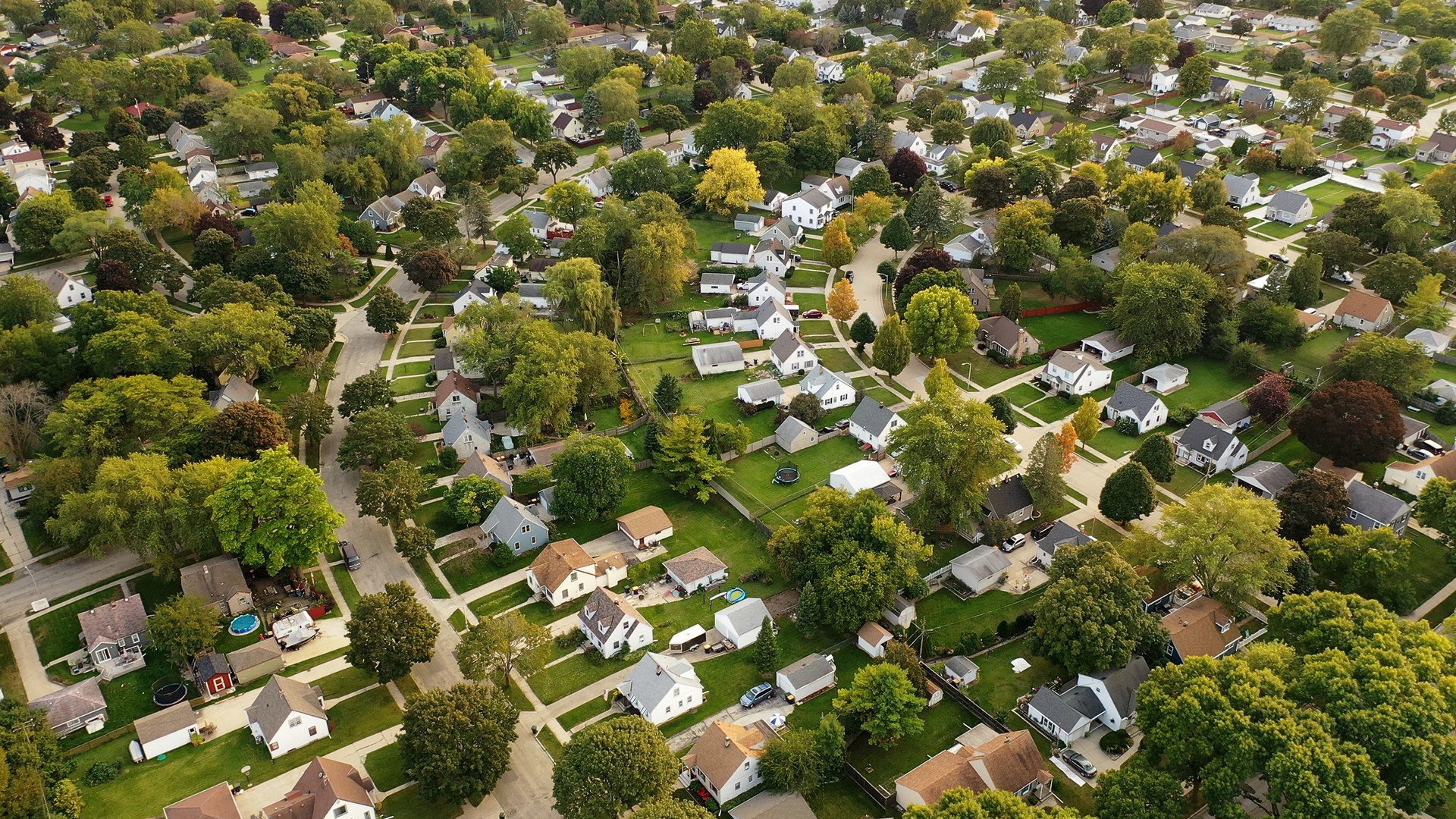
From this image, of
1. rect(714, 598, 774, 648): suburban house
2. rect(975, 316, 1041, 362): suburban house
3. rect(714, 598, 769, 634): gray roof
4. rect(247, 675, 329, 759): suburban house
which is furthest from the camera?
rect(975, 316, 1041, 362): suburban house

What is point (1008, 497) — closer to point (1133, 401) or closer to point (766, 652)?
point (1133, 401)

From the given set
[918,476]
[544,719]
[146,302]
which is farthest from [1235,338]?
[146,302]

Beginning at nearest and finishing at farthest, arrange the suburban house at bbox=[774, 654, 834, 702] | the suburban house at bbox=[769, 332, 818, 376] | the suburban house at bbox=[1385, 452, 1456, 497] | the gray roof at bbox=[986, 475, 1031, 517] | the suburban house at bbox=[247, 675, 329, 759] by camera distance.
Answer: the suburban house at bbox=[247, 675, 329, 759] → the suburban house at bbox=[774, 654, 834, 702] → the gray roof at bbox=[986, 475, 1031, 517] → the suburban house at bbox=[1385, 452, 1456, 497] → the suburban house at bbox=[769, 332, 818, 376]

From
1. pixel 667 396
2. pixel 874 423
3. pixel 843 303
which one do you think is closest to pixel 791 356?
pixel 843 303

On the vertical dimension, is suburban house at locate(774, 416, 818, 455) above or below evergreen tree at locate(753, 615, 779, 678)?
below

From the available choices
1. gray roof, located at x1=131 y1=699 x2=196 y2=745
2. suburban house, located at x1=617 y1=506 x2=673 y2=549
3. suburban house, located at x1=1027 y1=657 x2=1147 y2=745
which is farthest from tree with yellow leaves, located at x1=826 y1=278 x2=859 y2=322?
gray roof, located at x1=131 y1=699 x2=196 y2=745

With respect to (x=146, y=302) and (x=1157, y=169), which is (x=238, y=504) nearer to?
(x=146, y=302)

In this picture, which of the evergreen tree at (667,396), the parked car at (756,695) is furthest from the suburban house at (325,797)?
the evergreen tree at (667,396)

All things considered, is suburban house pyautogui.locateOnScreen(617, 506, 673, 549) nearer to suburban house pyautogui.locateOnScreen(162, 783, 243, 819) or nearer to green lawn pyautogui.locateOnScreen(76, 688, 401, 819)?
green lawn pyautogui.locateOnScreen(76, 688, 401, 819)
